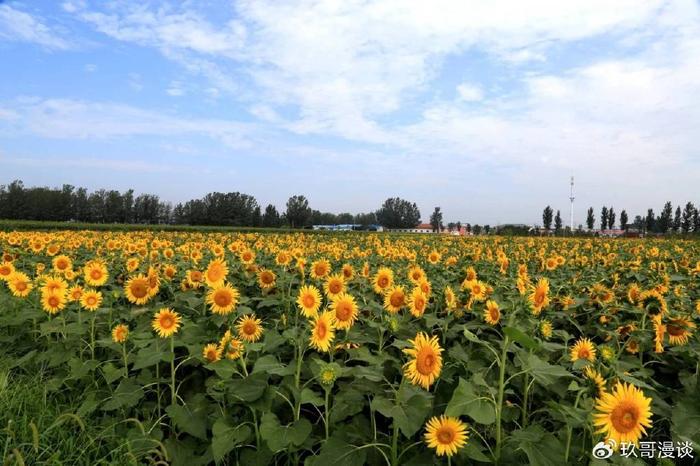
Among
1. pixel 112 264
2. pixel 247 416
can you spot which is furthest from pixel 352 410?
pixel 112 264

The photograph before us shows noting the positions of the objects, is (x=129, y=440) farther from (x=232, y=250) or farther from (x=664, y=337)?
(x=232, y=250)

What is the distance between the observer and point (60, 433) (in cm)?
244

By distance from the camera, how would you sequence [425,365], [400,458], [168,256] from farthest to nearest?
[168,256]
[400,458]
[425,365]

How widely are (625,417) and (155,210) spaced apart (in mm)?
98247

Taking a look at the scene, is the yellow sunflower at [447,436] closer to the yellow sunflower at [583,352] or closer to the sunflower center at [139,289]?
the yellow sunflower at [583,352]

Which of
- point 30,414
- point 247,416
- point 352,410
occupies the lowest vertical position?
point 30,414

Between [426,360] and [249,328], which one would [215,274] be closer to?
[249,328]

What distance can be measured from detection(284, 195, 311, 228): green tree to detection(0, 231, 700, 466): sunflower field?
83591 mm

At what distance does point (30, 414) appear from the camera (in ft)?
8.86

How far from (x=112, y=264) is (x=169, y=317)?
2.63 meters

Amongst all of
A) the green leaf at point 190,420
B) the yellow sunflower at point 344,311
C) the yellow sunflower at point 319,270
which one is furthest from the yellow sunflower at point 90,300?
the yellow sunflower at point 344,311

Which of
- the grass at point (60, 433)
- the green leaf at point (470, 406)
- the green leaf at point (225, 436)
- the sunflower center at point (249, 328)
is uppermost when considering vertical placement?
the sunflower center at point (249, 328)

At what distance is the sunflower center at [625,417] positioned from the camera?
1402mm

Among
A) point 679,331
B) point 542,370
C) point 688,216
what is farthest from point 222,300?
point 688,216
